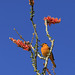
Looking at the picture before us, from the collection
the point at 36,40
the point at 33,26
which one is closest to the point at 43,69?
the point at 36,40

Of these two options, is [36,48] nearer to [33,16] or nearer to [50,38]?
[50,38]

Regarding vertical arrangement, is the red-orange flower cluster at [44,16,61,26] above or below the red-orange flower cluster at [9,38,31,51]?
above

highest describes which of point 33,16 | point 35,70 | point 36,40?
point 33,16

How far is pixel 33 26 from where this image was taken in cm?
527

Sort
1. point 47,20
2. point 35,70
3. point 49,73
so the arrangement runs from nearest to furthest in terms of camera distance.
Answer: point 35,70 → point 47,20 → point 49,73

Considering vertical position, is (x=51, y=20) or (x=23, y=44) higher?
(x=51, y=20)

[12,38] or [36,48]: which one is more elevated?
[12,38]

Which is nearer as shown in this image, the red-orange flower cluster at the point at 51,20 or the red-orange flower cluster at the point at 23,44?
the red-orange flower cluster at the point at 23,44

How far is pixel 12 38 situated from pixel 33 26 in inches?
31.5

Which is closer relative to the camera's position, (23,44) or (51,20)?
(23,44)

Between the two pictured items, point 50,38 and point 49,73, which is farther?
point 49,73

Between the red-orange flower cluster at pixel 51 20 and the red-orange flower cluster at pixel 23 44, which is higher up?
the red-orange flower cluster at pixel 51 20

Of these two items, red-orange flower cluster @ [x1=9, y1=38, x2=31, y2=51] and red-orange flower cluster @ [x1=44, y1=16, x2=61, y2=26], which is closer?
red-orange flower cluster @ [x1=9, y1=38, x2=31, y2=51]

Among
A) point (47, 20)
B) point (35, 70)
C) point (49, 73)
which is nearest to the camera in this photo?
point (35, 70)
